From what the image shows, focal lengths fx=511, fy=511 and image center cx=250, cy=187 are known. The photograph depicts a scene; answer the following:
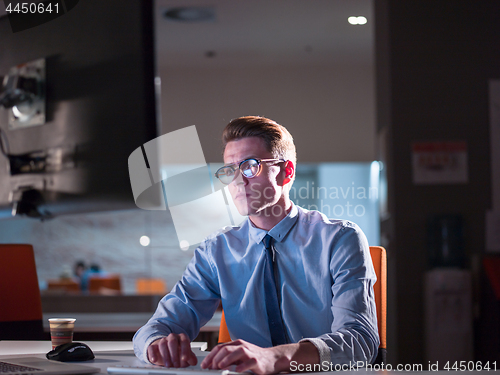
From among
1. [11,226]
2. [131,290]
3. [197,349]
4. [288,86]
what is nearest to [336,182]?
[288,86]

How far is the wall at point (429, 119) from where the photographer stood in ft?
9.50

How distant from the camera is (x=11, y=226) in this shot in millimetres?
5793

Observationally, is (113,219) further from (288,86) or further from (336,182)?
(336,182)

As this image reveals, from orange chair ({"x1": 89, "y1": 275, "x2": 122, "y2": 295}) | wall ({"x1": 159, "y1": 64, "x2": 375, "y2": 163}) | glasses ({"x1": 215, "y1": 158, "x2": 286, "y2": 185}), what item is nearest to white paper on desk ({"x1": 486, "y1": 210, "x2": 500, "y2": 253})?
wall ({"x1": 159, "y1": 64, "x2": 375, "y2": 163})

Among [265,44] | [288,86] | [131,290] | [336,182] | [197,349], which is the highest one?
[265,44]

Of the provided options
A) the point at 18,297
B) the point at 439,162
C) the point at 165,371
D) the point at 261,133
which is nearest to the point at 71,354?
the point at 165,371

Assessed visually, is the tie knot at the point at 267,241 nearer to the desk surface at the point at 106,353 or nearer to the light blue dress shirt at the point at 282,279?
the light blue dress shirt at the point at 282,279

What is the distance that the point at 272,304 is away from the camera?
1.38m

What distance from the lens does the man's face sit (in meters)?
1.45

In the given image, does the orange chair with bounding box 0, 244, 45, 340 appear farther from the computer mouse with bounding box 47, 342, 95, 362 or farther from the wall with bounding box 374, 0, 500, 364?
the wall with bounding box 374, 0, 500, 364

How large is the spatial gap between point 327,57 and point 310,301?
9.24 feet

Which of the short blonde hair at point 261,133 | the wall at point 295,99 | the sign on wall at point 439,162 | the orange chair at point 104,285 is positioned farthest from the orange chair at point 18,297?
the orange chair at point 104,285

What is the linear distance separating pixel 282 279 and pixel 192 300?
0.85 feet

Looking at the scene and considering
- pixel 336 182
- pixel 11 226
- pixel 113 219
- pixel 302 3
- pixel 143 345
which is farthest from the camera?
pixel 113 219
